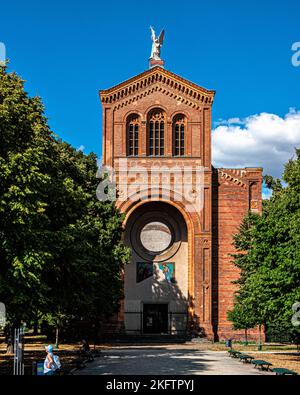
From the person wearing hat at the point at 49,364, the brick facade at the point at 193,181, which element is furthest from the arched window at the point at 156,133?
the person wearing hat at the point at 49,364

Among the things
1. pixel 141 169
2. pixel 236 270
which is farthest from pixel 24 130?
pixel 236 270

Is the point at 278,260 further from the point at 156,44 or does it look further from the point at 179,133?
the point at 156,44

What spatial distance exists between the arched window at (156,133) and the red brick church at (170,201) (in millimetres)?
78

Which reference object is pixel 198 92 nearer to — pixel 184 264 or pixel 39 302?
pixel 184 264

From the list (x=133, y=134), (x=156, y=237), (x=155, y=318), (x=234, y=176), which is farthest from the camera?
(x=156, y=237)

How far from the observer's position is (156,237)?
4784cm

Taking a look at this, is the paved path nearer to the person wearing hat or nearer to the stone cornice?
the person wearing hat

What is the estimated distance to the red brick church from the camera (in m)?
45.1

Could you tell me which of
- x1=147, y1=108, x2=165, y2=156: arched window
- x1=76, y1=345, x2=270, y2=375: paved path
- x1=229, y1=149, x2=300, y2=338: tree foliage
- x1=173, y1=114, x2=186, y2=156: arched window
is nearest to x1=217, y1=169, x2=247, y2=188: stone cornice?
x1=173, y1=114, x2=186, y2=156: arched window

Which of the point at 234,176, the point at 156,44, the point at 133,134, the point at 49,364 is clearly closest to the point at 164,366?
the point at 49,364

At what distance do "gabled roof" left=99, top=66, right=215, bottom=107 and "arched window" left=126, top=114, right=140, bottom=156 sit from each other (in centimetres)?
169

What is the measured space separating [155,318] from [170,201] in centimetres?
935

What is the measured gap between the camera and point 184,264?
Result: 47.2 m

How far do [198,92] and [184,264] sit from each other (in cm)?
1340
